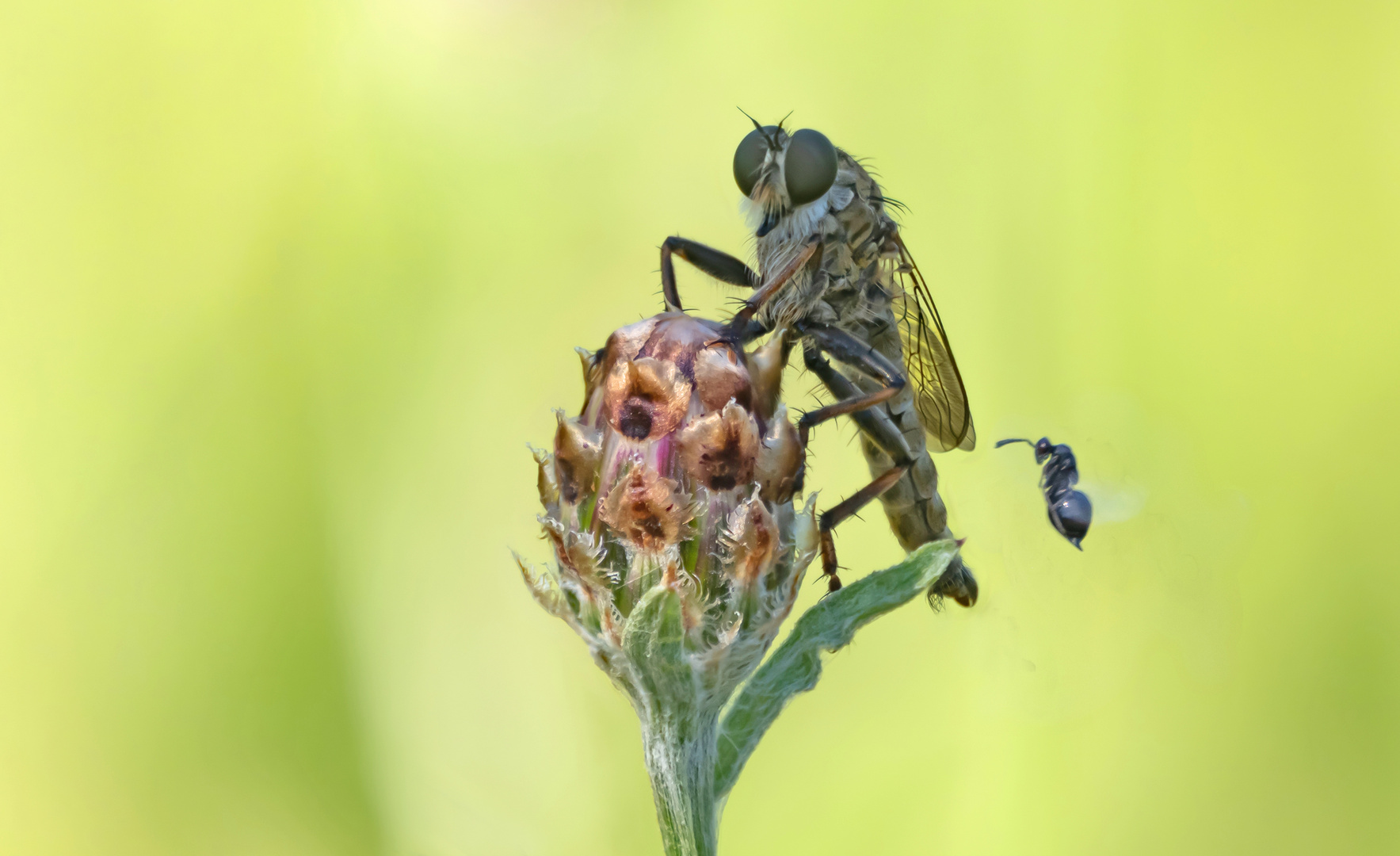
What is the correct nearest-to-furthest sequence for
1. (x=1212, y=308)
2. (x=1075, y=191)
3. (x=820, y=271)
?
(x=820, y=271), (x=1212, y=308), (x=1075, y=191)

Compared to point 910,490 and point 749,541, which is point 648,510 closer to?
point 749,541

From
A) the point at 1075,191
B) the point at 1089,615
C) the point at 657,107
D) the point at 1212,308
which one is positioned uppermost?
the point at 657,107

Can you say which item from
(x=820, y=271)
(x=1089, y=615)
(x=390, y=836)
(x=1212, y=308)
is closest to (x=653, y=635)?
(x=820, y=271)

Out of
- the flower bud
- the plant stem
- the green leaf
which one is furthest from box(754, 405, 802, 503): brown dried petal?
the plant stem

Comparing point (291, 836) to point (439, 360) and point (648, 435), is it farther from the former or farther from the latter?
point (648, 435)

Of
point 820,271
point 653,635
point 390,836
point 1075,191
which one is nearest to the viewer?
point 653,635

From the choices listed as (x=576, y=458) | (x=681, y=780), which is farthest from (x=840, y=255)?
(x=681, y=780)

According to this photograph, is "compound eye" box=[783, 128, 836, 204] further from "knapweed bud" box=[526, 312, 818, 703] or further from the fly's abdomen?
"knapweed bud" box=[526, 312, 818, 703]
